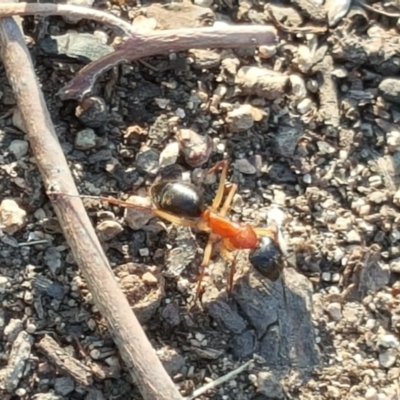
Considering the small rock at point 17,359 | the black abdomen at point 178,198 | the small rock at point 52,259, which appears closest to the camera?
the small rock at point 17,359

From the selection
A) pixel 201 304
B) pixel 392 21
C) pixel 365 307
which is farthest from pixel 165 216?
pixel 392 21

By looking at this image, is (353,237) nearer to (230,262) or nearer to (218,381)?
(230,262)

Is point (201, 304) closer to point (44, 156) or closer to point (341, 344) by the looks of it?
point (341, 344)

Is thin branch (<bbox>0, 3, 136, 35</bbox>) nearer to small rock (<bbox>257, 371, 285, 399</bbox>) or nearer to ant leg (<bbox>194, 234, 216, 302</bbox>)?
ant leg (<bbox>194, 234, 216, 302</bbox>)

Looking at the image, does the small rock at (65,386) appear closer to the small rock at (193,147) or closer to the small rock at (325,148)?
the small rock at (193,147)

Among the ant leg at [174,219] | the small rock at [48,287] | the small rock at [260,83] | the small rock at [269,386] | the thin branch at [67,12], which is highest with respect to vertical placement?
the thin branch at [67,12]

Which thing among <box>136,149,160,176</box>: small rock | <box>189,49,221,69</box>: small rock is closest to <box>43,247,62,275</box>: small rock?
<box>136,149,160,176</box>: small rock

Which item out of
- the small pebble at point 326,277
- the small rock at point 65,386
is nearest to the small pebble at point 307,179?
the small pebble at point 326,277
